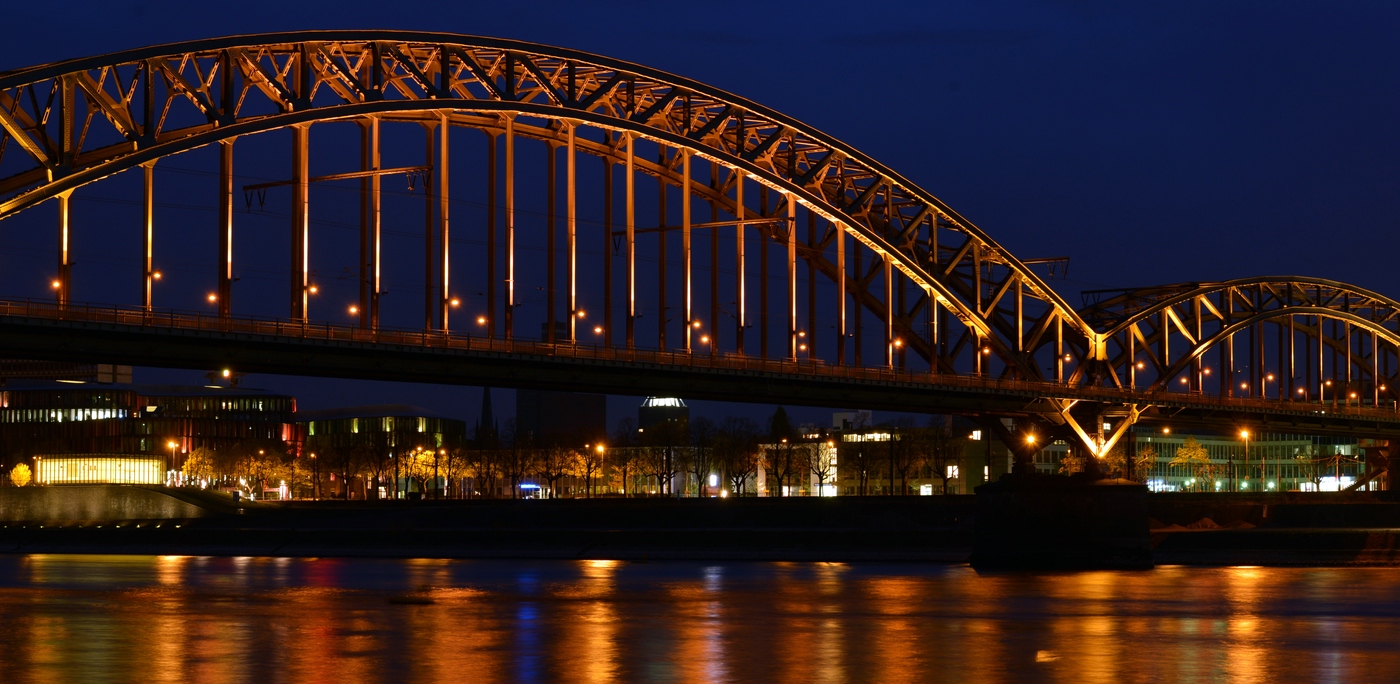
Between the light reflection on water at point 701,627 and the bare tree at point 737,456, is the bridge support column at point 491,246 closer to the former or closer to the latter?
the light reflection on water at point 701,627

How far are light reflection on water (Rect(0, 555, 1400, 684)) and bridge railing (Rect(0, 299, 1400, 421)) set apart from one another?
8534 millimetres

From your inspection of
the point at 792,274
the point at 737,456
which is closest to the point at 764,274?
the point at 792,274

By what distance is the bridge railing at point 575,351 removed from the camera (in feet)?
181

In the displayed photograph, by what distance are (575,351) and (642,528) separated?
32.9 m

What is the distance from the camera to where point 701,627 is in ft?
134

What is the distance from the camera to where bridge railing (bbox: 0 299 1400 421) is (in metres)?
55.1

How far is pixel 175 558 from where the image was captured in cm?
9444

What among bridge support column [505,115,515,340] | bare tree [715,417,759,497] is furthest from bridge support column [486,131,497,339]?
bare tree [715,417,759,497]

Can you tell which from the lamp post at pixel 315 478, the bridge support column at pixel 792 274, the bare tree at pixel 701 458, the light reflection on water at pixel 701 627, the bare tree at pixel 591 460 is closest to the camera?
the light reflection on water at pixel 701 627

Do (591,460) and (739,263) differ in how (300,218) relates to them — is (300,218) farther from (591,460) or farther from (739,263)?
(591,460)

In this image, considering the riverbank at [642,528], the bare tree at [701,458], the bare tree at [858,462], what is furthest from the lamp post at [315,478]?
the bare tree at [858,462]

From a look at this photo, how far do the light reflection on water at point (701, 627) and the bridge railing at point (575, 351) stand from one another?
8.53m

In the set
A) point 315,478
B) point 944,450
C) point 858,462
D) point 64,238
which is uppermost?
point 64,238

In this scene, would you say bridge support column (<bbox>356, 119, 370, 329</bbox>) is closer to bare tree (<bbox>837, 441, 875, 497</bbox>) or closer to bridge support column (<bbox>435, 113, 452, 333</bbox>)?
bridge support column (<bbox>435, 113, 452, 333</bbox>)
